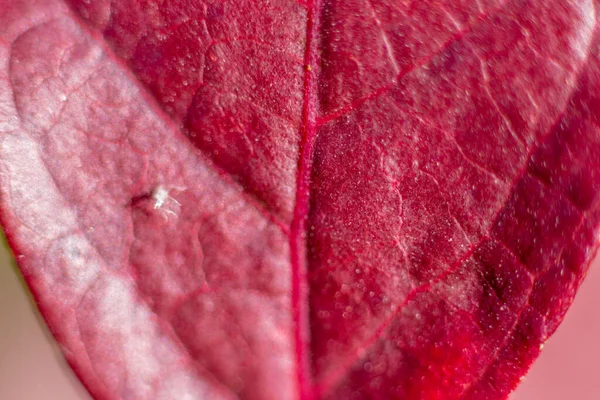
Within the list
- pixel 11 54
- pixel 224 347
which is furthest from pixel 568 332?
pixel 11 54

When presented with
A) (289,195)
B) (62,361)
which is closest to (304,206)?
(289,195)

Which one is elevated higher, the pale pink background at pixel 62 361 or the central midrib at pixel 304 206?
the central midrib at pixel 304 206

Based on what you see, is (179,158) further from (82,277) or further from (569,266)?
(569,266)

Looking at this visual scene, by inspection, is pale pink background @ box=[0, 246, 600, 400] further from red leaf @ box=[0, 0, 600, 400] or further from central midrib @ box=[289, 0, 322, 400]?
central midrib @ box=[289, 0, 322, 400]

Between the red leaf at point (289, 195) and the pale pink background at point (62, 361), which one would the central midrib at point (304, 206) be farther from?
the pale pink background at point (62, 361)

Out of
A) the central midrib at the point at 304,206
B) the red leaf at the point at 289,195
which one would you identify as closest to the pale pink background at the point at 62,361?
the red leaf at the point at 289,195

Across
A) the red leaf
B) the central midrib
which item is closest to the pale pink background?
the red leaf
